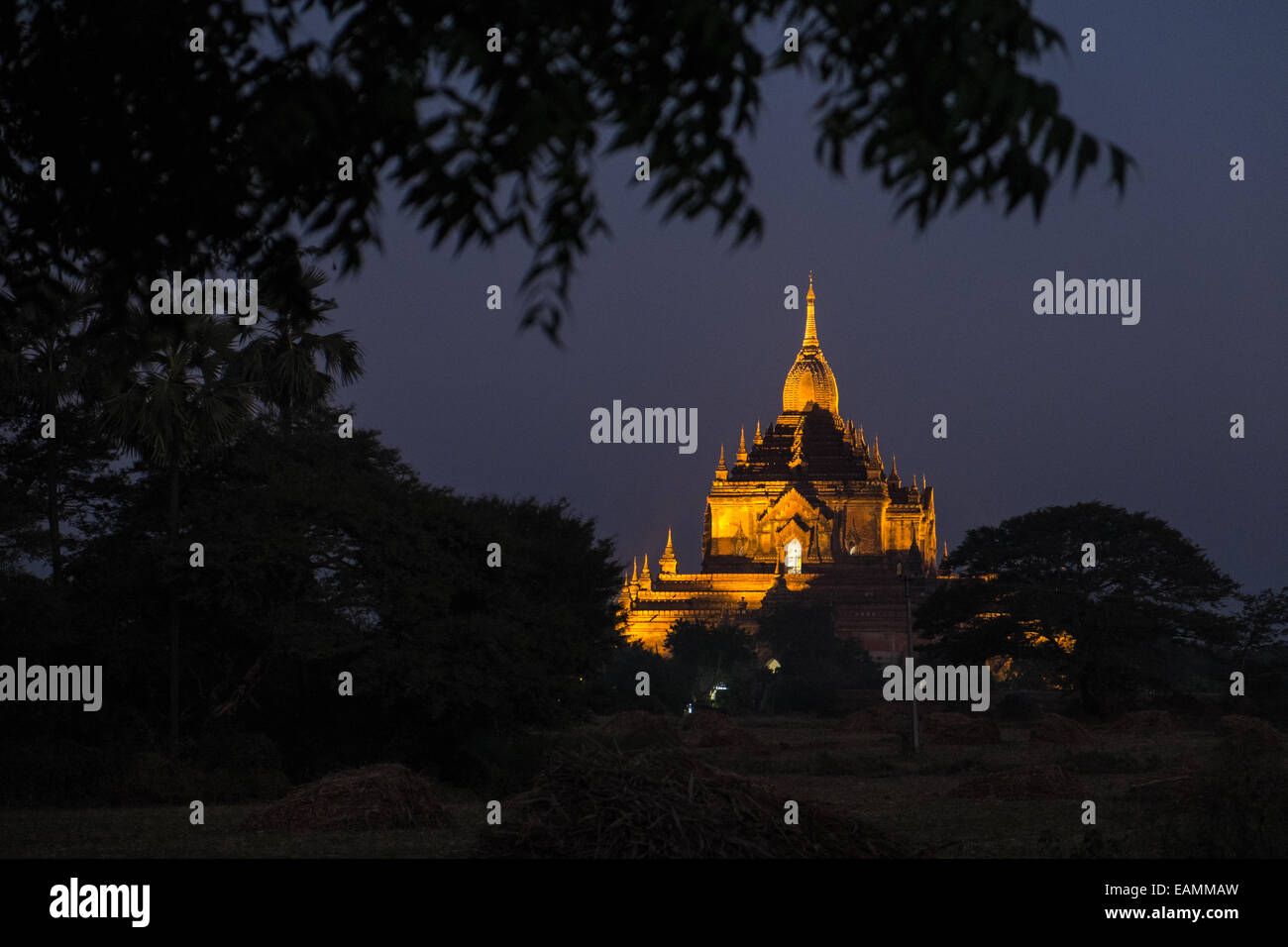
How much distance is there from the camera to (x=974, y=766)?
32.9 m

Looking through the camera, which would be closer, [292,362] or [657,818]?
[657,818]

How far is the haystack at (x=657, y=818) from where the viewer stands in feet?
42.8

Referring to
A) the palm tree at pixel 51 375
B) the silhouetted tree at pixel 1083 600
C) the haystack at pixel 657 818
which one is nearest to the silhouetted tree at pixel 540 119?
the haystack at pixel 657 818

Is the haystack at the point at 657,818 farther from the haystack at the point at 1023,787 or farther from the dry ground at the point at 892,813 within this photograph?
the haystack at the point at 1023,787

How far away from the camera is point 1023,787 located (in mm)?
24031

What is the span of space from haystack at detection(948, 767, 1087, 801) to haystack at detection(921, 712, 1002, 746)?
16.4m

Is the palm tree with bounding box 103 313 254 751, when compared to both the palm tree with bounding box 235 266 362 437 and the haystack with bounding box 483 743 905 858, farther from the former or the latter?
the haystack with bounding box 483 743 905 858

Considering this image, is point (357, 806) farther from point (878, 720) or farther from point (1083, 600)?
point (1083, 600)

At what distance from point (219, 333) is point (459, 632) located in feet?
22.1

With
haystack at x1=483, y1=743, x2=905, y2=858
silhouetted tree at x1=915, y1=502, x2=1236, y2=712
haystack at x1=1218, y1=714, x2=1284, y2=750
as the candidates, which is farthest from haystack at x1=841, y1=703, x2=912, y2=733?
haystack at x1=483, y1=743, x2=905, y2=858

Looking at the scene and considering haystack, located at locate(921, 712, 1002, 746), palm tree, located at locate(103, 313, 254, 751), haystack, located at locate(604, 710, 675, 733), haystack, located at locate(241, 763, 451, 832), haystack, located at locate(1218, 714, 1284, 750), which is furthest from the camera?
haystack, located at locate(921, 712, 1002, 746)

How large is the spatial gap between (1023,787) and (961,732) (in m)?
18.7

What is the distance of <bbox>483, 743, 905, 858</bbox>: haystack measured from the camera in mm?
13047

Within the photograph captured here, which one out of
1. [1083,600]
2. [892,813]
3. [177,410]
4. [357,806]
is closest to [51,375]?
[177,410]
